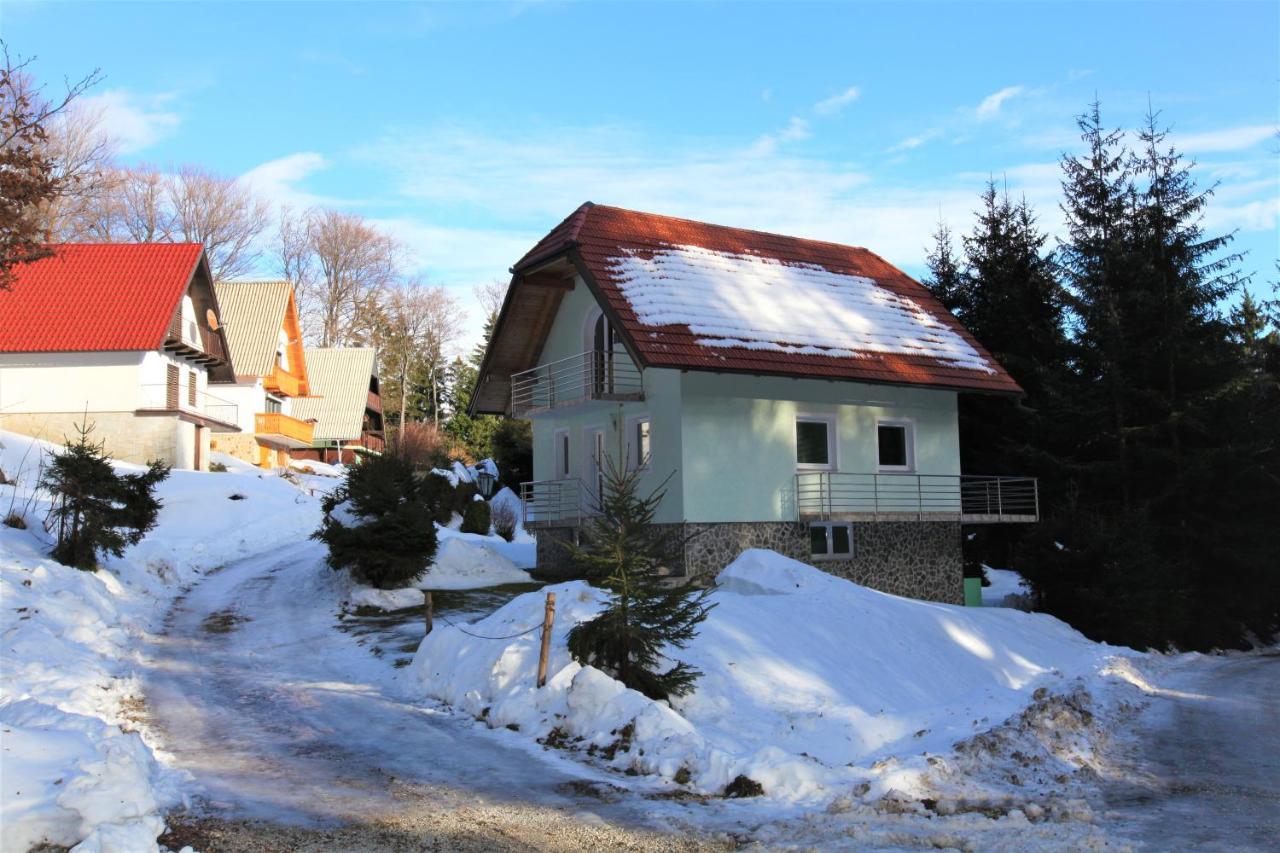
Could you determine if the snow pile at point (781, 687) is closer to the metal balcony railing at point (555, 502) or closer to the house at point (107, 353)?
the metal balcony railing at point (555, 502)

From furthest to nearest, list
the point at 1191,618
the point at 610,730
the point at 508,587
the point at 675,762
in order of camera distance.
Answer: the point at 1191,618, the point at 508,587, the point at 610,730, the point at 675,762

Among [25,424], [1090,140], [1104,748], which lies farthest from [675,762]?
[25,424]

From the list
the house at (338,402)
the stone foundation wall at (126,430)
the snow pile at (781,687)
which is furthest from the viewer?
the house at (338,402)

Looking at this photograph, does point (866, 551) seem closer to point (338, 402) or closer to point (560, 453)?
point (560, 453)

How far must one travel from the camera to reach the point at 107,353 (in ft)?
120

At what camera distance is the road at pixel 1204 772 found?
8312mm

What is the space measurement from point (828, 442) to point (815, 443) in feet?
1.30

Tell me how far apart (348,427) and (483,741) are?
171ft

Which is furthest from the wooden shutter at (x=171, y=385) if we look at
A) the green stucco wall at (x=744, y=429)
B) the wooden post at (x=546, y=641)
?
the wooden post at (x=546, y=641)

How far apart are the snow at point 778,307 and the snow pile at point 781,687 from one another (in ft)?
19.9

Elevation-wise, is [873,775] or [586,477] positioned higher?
[586,477]

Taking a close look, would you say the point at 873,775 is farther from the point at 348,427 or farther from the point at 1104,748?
the point at 348,427

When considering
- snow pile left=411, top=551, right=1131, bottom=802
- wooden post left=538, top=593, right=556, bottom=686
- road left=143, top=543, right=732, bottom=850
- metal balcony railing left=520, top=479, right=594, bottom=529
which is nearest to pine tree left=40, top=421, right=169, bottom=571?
road left=143, top=543, right=732, bottom=850

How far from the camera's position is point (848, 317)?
24797 mm
